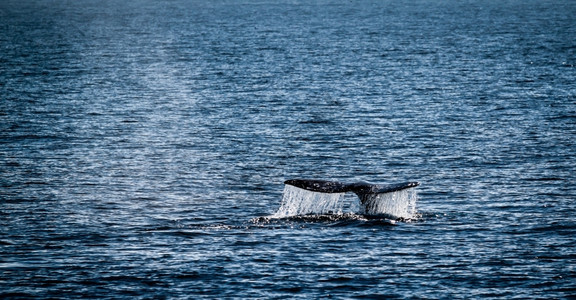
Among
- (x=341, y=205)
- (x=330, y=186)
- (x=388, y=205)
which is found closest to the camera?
(x=330, y=186)

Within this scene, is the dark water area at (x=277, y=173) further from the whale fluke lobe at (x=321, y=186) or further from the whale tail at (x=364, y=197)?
the whale fluke lobe at (x=321, y=186)

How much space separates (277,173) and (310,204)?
8883 mm

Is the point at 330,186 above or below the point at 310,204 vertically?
above

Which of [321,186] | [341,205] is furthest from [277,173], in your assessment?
[321,186]

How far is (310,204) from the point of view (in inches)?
1348

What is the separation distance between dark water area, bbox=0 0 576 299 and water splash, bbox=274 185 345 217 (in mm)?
731

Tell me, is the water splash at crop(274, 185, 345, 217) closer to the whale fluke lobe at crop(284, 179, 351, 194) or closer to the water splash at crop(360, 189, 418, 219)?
the water splash at crop(360, 189, 418, 219)

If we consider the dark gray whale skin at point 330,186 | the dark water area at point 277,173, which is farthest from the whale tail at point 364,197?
the dark water area at point 277,173

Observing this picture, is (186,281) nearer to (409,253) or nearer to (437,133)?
(409,253)

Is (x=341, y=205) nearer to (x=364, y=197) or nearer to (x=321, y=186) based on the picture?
(x=364, y=197)

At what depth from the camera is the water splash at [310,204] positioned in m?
34.2

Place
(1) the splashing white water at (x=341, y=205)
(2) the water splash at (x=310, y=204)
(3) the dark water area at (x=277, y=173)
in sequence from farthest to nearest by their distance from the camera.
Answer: (2) the water splash at (x=310, y=204) → (1) the splashing white water at (x=341, y=205) → (3) the dark water area at (x=277, y=173)

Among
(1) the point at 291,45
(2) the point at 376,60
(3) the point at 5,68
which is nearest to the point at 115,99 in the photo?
Result: (3) the point at 5,68

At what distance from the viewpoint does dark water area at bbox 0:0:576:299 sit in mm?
28000
